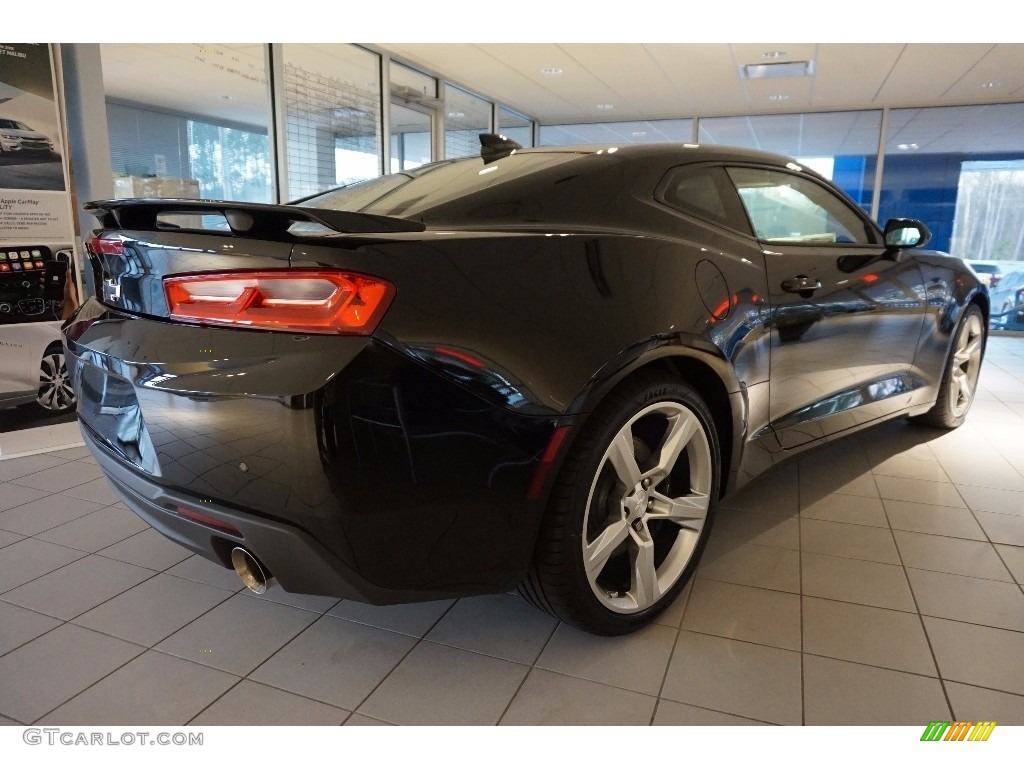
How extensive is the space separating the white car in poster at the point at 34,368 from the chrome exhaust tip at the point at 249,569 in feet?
8.29

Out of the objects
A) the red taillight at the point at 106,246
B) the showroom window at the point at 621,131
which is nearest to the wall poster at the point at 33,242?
the red taillight at the point at 106,246

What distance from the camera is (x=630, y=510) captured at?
1.69 meters

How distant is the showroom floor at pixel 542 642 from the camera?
152 cm

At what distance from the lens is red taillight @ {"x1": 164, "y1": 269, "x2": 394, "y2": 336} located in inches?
47.3

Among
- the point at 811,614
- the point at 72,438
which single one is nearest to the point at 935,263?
the point at 811,614

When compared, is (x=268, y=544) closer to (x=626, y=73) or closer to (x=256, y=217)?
(x=256, y=217)

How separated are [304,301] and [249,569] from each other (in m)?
0.58

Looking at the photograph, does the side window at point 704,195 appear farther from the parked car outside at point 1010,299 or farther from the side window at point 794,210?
the parked car outside at point 1010,299

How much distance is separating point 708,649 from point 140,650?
4.57 ft

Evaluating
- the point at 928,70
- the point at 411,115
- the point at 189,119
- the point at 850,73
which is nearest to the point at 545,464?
the point at 411,115

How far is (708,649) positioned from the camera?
5.65 ft

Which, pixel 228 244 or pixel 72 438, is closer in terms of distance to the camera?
pixel 228 244

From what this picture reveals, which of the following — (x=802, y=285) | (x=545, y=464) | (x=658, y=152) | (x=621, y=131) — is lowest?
(x=545, y=464)
